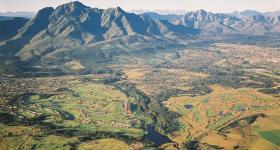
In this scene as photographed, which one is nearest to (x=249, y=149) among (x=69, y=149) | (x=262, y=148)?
(x=262, y=148)

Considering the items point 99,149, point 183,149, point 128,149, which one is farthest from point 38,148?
point 183,149

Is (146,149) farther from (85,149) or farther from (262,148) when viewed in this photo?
(262,148)

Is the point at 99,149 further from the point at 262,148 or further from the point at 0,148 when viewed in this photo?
the point at 262,148

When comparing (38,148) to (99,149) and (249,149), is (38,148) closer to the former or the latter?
(99,149)

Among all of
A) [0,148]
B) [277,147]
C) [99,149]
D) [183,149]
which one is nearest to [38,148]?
[0,148]

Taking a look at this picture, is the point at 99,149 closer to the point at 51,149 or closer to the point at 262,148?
the point at 51,149

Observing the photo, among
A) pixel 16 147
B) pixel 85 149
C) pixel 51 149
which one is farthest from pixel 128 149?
pixel 16 147
